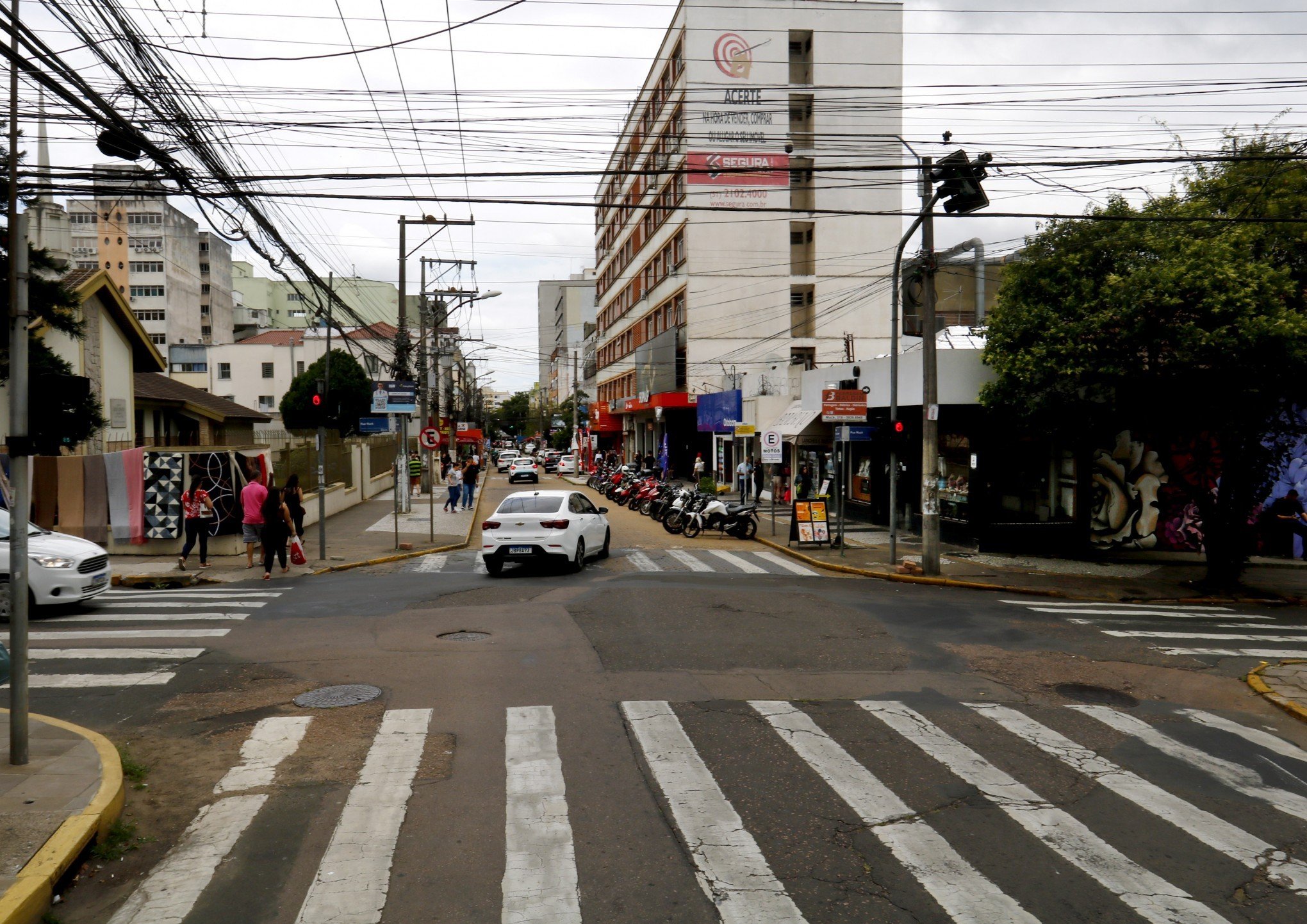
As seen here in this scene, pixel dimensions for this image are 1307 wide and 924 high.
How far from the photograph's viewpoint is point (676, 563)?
1936cm

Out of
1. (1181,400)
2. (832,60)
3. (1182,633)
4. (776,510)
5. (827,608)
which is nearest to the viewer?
(1182,633)

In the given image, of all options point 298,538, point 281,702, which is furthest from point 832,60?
point 281,702

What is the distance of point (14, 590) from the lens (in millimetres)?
6434

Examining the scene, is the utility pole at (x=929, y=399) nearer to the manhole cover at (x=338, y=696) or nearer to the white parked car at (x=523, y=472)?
the manhole cover at (x=338, y=696)

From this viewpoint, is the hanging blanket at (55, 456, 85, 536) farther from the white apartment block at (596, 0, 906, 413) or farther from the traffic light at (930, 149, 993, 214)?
the white apartment block at (596, 0, 906, 413)

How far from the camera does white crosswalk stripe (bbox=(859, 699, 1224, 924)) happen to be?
4.80 metres

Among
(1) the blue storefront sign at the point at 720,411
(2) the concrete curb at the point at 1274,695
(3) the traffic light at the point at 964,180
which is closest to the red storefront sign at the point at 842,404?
(3) the traffic light at the point at 964,180

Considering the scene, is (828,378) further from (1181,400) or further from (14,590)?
(14,590)

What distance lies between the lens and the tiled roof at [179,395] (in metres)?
33.9

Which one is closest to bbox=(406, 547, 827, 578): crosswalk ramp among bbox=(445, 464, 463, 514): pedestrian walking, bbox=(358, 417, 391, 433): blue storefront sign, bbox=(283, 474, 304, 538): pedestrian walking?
bbox=(283, 474, 304, 538): pedestrian walking

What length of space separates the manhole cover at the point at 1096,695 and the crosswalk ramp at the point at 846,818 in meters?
0.49

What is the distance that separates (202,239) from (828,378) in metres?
71.6

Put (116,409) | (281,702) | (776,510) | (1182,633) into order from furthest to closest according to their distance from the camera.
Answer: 1. (776,510)
2. (116,409)
3. (1182,633)
4. (281,702)

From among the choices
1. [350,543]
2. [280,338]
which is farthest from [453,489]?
[280,338]
